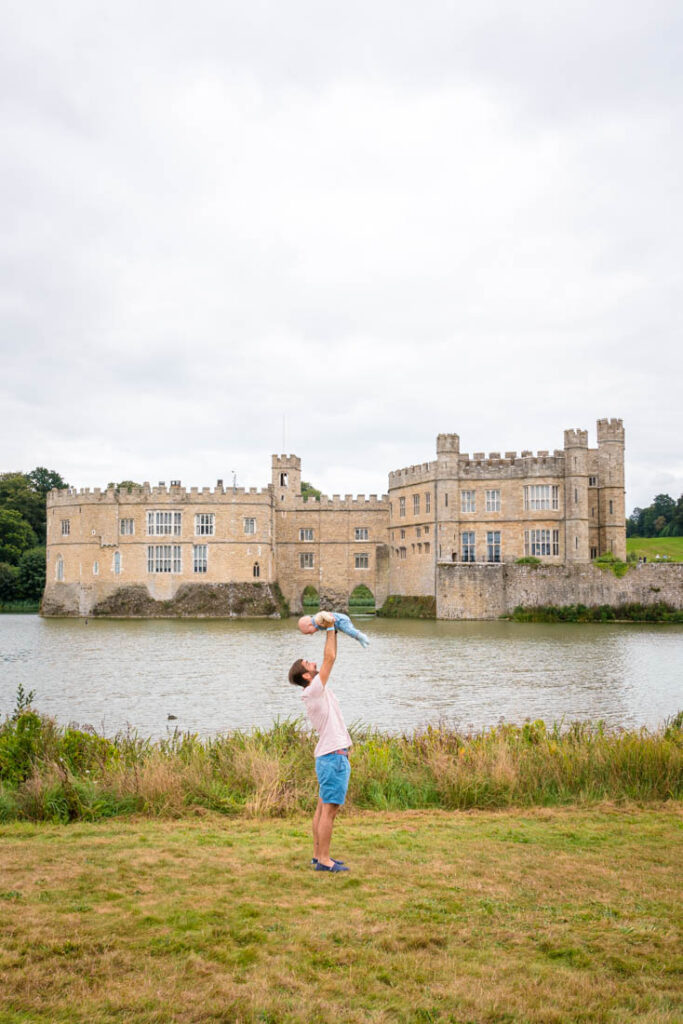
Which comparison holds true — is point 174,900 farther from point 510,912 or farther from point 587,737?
point 587,737

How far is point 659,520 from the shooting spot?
303 feet

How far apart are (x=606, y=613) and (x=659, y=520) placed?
53.5 m

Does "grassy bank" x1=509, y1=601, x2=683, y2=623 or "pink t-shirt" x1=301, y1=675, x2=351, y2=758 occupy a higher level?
"pink t-shirt" x1=301, y1=675, x2=351, y2=758

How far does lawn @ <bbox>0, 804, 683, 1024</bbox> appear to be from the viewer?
439cm

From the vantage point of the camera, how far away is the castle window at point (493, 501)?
48.0m

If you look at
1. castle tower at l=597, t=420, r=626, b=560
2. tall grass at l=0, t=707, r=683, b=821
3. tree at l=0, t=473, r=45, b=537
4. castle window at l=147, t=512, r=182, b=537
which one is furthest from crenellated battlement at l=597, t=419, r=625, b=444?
tree at l=0, t=473, r=45, b=537

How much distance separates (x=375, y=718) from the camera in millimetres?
16047

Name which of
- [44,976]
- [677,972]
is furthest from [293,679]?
[677,972]

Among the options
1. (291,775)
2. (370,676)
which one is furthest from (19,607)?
(291,775)

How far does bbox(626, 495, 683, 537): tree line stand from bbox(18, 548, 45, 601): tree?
194ft

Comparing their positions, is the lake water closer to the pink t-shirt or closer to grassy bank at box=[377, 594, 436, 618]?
the pink t-shirt

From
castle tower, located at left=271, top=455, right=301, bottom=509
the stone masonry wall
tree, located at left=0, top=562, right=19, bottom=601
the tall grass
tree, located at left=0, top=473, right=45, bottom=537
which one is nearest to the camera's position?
the tall grass

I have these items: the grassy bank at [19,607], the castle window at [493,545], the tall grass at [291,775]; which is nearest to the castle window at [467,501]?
the castle window at [493,545]

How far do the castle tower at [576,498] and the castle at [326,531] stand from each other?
60 millimetres
